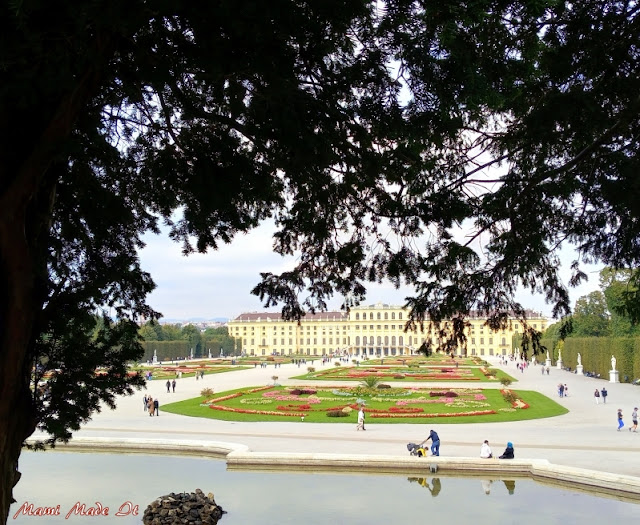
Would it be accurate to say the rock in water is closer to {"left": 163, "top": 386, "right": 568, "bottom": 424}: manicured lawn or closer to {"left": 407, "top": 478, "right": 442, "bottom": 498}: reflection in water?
{"left": 407, "top": 478, "right": 442, "bottom": 498}: reflection in water

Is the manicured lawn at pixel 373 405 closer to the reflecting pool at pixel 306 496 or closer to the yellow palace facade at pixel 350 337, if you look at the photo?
the reflecting pool at pixel 306 496

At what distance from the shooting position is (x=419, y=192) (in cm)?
504

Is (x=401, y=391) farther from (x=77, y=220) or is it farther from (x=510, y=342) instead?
(x=510, y=342)

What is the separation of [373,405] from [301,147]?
22.1 metres

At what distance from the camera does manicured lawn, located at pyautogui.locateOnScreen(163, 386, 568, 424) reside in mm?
22203

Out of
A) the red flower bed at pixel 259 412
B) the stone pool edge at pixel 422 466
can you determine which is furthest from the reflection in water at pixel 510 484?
the red flower bed at pixel 259 412

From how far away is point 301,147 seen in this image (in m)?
4.54

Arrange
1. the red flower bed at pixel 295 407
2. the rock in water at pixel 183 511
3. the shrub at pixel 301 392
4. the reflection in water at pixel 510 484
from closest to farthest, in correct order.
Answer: the rock in water at pixel 183 511 → the reflection in water at pixel 510 484 → the red flower bed at pixel 295 407 → the shrub at pixel 301 392

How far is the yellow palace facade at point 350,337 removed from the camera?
104 meters

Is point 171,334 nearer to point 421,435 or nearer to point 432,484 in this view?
point 421,435

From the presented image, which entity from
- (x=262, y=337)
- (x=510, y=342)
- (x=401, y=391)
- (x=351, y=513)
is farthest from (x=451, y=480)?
(x=262, y=337)

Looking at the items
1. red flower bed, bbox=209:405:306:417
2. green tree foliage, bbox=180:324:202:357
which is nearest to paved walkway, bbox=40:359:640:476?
red flower bed, bbox=209:405:306:417

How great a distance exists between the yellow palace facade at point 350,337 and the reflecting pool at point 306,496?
87.9 m
